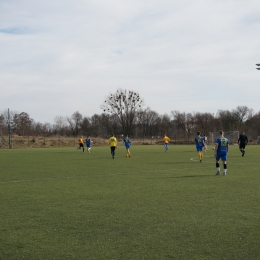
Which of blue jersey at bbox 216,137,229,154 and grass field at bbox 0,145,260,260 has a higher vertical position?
blue jersey at bbox 216,137,229,154

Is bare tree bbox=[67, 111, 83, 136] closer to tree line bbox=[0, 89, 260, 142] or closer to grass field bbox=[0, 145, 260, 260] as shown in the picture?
tree line bbox=[0, 89, 260, 142]

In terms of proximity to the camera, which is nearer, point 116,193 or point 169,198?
point 169,198

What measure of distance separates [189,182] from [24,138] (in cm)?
6626

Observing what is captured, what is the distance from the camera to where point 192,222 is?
762 centimetres

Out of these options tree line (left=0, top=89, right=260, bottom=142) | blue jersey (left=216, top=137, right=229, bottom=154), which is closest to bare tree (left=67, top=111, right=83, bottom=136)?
tree line (left=0, top=89, right=260, bottom=142)

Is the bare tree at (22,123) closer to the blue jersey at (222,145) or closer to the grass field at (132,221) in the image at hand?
the blue jersey at (222,145)

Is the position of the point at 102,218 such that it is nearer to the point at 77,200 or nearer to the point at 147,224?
the point at 147,224

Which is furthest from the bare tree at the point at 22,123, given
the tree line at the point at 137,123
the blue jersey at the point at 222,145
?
the blue jersey at the point at 222,145

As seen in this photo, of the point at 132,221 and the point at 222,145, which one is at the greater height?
the point at 222,145

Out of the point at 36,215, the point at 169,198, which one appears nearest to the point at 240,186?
the point at 169,198

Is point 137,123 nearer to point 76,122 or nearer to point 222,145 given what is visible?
point 76,122

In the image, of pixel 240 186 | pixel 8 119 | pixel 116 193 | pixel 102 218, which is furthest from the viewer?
pixel 8 119

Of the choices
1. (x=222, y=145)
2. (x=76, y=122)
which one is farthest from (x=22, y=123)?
(x=222, y=145)

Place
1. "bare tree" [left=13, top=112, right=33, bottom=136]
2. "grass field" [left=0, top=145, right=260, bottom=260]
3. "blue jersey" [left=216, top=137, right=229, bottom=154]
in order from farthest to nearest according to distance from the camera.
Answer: "bare tree" [left=13, top=112, right=33, bottom=136] → "blue jersey" [left=216, top=137, right=229, bottom=154] → "grass field" [left=0, top=145, right=260, bottom=260]
